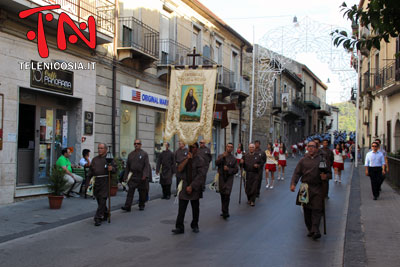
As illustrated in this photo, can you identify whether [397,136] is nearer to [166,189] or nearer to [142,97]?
[142,97]

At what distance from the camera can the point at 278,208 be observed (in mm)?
10711

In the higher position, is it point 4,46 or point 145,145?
point 4,46

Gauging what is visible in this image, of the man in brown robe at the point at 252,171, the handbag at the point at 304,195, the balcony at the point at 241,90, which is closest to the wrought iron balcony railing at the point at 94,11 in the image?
the man in brown robe at the point at 252,171

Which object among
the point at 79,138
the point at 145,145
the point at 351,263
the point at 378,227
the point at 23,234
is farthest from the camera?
the point at 145,145

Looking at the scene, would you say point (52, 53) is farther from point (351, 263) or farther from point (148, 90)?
point (351, 263)

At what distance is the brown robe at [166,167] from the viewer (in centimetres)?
1253

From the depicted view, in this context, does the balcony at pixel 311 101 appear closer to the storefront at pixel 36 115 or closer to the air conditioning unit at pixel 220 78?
the air conditioning unit at pixel 220 78

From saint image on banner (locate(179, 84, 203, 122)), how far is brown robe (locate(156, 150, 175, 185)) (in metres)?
3.37

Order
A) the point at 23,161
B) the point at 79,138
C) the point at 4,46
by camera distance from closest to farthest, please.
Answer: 1. the point at 4,46
2. the point at 23,161
3. the point at 79,138

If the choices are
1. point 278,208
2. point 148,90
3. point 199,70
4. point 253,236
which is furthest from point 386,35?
point 148,90

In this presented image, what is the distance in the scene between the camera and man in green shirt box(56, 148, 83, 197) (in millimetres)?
11367

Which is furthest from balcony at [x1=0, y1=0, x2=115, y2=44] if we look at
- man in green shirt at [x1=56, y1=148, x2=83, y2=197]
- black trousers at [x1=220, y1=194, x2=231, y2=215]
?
black trousers at [x1=220, y1=194, x2=231, y2=215]

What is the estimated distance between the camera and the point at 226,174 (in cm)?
A: 979

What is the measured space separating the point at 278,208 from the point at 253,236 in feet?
11.4
